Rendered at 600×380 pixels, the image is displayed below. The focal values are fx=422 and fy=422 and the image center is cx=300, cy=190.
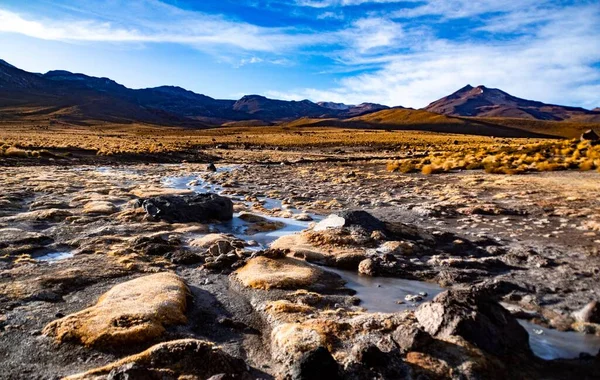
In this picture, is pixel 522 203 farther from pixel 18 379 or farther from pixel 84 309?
pixel 18 379

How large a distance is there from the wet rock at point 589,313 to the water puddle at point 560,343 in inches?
21.7

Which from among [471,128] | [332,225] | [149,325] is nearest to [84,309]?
[149,325]

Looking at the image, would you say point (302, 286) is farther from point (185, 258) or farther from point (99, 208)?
point (99, 208)

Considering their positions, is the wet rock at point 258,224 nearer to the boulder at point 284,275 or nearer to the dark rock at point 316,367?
the boulder at point 284,275

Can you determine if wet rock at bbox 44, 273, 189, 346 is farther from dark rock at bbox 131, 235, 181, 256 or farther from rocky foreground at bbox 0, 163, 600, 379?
dark rock at bbox 131, 235, 181, 256

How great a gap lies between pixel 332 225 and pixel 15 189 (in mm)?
19762

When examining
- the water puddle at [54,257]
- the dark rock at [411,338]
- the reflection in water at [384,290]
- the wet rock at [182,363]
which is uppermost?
the dark rock at [411,338]

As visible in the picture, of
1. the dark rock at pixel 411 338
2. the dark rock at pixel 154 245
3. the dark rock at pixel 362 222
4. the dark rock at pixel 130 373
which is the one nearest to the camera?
the dark rock at pixel 130 373

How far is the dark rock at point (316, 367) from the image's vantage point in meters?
5.99

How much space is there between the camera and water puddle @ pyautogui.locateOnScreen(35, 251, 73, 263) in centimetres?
1244

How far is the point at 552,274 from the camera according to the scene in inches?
431

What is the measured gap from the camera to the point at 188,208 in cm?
1867

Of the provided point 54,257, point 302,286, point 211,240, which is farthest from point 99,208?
point 302,286

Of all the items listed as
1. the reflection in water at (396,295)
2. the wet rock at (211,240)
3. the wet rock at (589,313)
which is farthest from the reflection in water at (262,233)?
the wet rock at (589,313)
